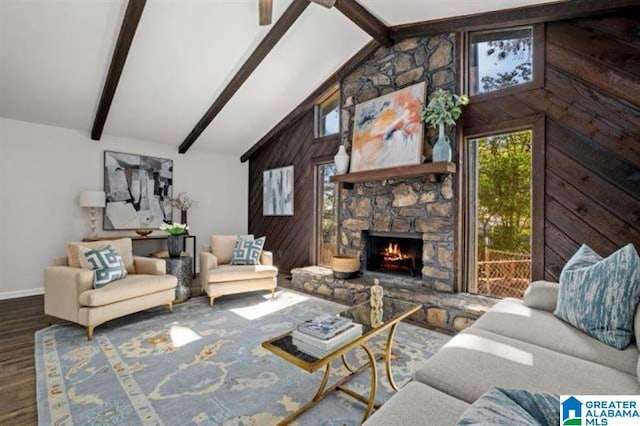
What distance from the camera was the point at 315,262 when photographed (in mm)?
5215

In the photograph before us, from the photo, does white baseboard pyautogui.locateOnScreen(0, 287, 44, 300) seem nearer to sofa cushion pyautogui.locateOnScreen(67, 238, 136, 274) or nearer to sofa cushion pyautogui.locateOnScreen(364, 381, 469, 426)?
sofa cushion pyautogui.locateOnScreen(67, 238, 136, 274)

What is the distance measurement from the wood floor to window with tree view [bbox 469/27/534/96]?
4667 mm

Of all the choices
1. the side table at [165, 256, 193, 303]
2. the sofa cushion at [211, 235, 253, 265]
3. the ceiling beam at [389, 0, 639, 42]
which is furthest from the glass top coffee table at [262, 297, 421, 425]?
the ceiling beam at [389, 0, 639, 42]

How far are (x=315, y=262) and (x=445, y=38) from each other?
371cm

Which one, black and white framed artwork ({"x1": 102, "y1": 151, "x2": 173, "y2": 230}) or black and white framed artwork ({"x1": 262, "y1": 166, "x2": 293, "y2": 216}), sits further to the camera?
black and white framed artwork ({"x1": 262, "y1": 166, "x2": 293, "y2": 216})

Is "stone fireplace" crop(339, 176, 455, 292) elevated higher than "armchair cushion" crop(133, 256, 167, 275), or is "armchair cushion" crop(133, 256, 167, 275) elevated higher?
"stone fireplace" crop(339, 176, 455, 292)

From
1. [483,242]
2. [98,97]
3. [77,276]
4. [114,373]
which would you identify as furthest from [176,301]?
[483,242]

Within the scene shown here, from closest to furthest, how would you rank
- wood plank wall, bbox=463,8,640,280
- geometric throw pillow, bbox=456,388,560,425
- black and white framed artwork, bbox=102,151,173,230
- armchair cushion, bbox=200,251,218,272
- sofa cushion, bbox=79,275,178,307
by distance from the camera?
geometric throw pillow, bbox=456,388,560,425 → wood plank wall, bbox=463,8,640,280 → sofa cushion, bbox=79,275,178,307 → armchair cushion, bbox=200,251,218,272 → black and white framed artwork, bbox=102,151,173,230

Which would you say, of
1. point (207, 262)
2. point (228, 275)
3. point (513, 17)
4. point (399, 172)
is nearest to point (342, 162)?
point (399, 172)

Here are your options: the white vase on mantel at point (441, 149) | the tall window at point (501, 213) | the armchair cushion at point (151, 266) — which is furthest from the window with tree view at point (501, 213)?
the armchair cushion at point (151, 266)

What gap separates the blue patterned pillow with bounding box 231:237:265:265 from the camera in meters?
4.25

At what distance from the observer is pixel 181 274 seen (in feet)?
13.0

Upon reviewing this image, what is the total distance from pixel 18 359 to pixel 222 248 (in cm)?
234

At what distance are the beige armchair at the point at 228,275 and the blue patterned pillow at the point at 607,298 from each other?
10.4 feet
